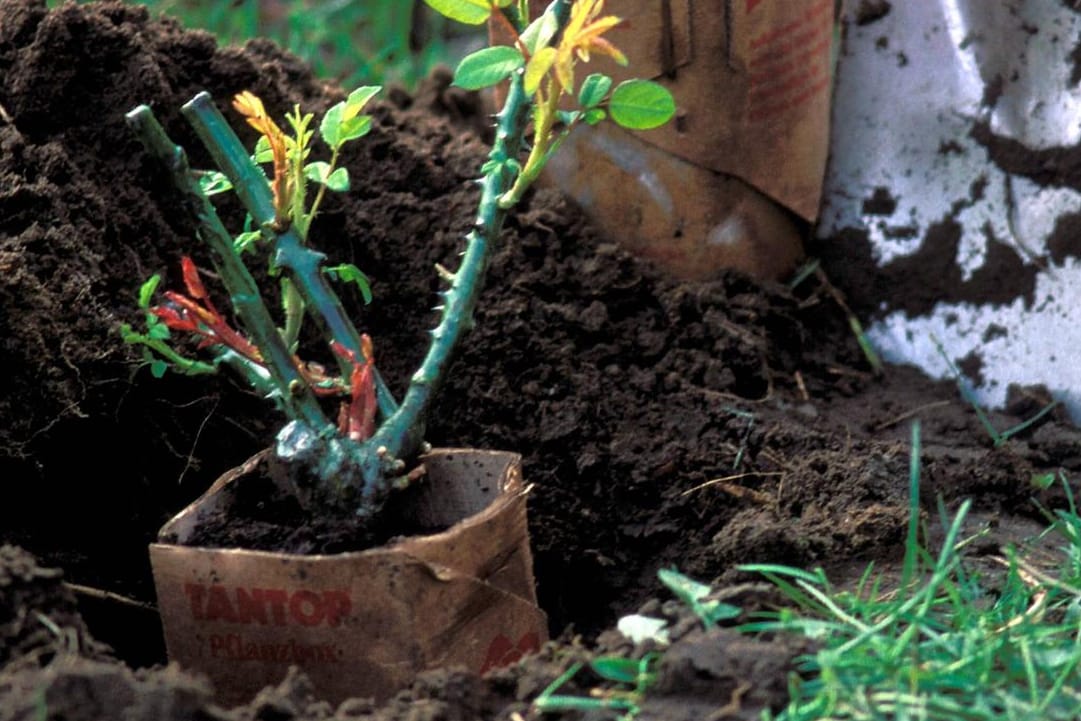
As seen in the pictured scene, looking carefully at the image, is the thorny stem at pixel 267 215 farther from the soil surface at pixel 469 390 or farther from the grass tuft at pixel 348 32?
the grass tuft at pixel 348 32

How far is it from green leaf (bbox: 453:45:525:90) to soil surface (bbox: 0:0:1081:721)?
0.53 metres

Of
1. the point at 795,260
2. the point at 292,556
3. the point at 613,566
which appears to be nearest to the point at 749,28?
the point at 795,260

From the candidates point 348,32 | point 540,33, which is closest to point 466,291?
point 540,33

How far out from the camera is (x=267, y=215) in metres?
1.44

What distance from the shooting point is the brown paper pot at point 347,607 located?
4.44ft

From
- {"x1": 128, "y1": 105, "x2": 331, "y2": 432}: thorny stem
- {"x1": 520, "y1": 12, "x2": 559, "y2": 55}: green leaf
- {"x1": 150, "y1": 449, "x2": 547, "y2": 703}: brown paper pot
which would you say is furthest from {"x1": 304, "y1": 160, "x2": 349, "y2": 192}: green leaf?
{"x1": 150, "y1": 449, "x2": 547, "y2": 703}: brown paper pot

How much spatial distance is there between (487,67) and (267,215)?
30cm

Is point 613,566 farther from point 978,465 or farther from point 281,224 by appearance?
point 281,224

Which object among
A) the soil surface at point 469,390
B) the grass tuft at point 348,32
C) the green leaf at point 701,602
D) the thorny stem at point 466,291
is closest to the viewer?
the green leaf at point 701,602

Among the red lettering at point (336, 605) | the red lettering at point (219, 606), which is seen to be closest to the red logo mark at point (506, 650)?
the red lettering at point (336, 605)

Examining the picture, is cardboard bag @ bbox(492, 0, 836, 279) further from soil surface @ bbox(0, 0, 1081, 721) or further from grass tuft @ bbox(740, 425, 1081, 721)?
grass tuft @ bbox(740, 425, 1081, 721)

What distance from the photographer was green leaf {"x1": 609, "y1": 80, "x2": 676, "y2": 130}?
1.43 meters

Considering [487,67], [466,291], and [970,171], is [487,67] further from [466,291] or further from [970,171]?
[970,171]

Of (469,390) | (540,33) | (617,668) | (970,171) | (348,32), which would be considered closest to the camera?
(617,668)
